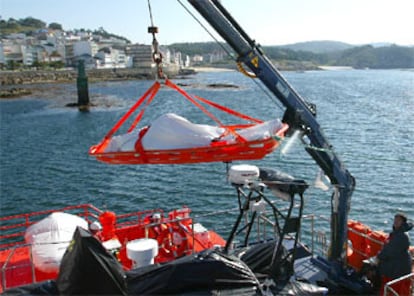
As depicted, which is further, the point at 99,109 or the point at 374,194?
the point at 99,109

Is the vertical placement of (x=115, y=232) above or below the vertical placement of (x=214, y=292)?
below

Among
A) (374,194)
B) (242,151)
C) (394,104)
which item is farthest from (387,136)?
(242,151)

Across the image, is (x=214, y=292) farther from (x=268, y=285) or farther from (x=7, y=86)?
(x=7, y=86)

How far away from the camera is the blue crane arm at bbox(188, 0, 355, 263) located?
707cm

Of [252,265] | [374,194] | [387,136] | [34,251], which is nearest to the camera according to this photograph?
[252,265]

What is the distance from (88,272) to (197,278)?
5.16 feet

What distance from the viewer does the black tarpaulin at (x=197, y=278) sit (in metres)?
5.48

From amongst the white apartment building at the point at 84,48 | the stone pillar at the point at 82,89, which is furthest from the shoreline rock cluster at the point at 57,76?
the stone pillar at the point at 82,89

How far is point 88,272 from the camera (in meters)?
4.62

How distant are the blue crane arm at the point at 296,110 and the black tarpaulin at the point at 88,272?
4.25 m

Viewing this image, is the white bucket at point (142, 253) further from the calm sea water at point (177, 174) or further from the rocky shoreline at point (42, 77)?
the rocky shoreline at point (42, 77)

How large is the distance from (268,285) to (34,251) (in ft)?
19.2

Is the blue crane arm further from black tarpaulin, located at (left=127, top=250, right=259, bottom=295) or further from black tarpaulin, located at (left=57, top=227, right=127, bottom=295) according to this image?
black tarpaulin, located at (left=57, top=227, right=127, bottom=295)

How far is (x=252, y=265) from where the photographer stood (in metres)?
6.72
